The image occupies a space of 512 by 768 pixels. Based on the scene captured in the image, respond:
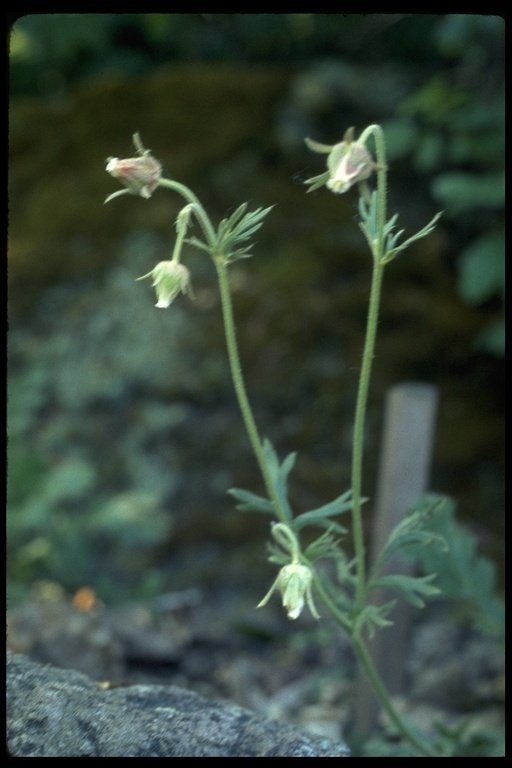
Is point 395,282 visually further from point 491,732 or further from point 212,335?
point 491,732

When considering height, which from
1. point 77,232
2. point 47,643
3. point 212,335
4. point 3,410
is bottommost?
point 47,643

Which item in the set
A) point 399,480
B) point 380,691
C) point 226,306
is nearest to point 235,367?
point 226,306

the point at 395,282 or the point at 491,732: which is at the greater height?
the point at 395,282

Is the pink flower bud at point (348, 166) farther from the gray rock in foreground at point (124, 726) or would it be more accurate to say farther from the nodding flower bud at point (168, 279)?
the gray rock in foreground at point (124, 726)

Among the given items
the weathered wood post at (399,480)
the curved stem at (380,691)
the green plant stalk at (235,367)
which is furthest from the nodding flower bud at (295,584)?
the weathered wood post at (399,480)

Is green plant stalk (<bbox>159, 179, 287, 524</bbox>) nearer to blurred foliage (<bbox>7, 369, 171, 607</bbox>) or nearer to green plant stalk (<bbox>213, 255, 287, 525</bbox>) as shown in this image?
green plant stalk (<bbox>213, 255, 287, 525</bbox>)

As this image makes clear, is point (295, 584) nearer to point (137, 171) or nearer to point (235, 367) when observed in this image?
point (235, 367)

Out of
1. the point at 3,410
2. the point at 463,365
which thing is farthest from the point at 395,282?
the point at 3,410
